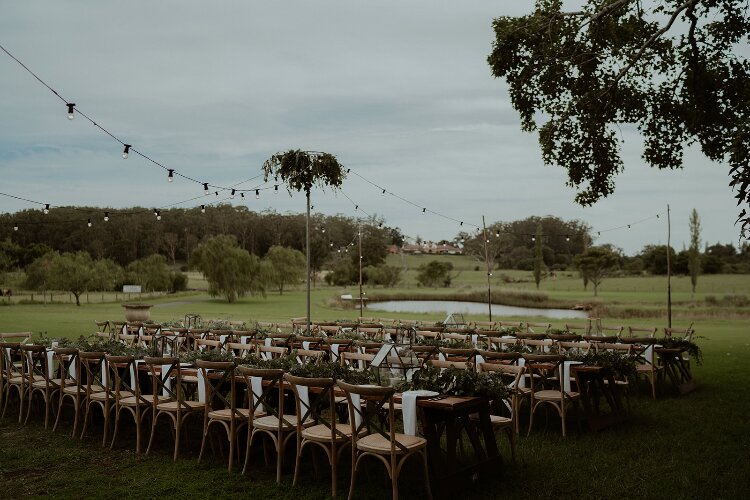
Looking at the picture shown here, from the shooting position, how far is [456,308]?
135 ft

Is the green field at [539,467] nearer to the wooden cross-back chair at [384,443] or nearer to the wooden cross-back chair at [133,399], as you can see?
the wooden cross-back chair at [133,399]

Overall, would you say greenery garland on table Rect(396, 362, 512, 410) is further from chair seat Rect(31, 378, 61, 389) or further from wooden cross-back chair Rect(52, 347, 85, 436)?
chair seat Rect(31, 378, 61, 389)

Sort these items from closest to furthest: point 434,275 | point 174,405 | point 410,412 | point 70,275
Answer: point 410,412, point 174,405, point 70,275, point 434,275

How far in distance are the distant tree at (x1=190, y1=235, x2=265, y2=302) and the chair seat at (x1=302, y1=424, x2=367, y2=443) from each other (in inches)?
1584

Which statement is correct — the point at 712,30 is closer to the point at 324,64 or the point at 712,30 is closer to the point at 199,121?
the point at 324,64

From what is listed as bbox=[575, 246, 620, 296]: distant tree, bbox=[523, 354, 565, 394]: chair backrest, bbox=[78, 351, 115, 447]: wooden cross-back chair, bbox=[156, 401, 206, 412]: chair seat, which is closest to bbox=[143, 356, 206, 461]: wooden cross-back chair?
bbox=[156, 401, 206, 412]: chair seat

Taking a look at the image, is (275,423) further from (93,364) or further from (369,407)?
(93,364)

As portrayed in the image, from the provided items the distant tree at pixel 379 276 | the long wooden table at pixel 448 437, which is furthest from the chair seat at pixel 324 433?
the distant tree at pixel 379 276

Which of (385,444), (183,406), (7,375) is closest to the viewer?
(385,444)

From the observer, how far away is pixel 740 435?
23.8ft

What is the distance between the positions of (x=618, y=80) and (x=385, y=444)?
8.04 m

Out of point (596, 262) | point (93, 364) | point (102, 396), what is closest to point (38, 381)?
point (93, 364)

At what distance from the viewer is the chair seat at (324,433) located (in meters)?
5.37

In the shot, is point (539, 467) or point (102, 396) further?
point (102, 396)
